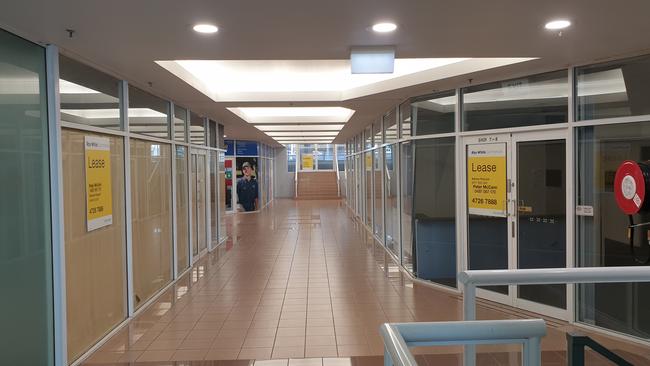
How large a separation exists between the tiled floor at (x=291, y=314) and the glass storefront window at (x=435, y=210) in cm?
35

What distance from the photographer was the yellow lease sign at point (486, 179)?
18.7 ft

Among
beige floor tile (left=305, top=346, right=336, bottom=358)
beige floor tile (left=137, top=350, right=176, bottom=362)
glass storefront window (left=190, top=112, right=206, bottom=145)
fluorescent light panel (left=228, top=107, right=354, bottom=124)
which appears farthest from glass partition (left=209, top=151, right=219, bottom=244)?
beige floor tile (left=305, top=346, right=336, bottom=358)

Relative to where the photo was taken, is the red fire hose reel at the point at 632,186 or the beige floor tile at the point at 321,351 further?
the beige floor tile at the point at 321,351

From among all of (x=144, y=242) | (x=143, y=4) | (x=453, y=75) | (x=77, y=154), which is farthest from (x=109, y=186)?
(x=453, y=75)

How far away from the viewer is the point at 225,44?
4.00 meters

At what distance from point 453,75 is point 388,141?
355 centimetres

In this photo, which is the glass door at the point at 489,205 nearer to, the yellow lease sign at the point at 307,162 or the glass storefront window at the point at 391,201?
the glass storefront window at the point at 391,201

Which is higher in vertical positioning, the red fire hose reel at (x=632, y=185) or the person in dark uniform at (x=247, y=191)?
the red fire hose reel at (x=632, y=185)

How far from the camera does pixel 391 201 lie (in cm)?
914

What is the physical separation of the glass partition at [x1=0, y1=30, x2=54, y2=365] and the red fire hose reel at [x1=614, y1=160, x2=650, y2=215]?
4501 millimetres

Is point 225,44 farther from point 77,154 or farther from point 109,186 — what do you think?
point 109,186

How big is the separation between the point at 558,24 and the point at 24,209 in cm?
399

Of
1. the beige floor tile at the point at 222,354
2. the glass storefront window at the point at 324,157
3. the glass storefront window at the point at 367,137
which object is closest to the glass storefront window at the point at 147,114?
the beige floor tile at the point at 222,354

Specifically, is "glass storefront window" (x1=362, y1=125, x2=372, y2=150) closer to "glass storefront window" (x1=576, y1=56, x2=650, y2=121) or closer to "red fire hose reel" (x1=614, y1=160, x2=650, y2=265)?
"glass storefront window" (x1=576, y1=56, x2=650, y2=121)
